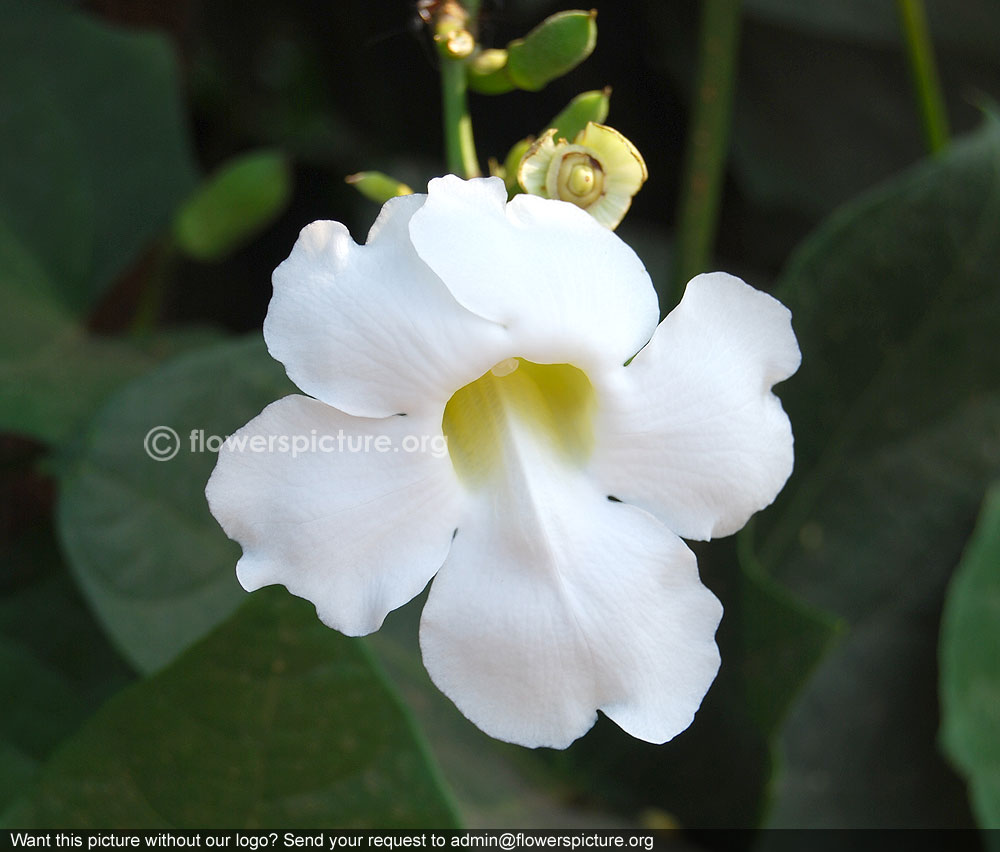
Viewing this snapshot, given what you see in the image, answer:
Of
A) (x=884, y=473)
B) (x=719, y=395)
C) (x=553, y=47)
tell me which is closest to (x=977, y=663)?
(x=884, y=473)

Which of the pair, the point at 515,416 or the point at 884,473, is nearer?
the point at 515,416

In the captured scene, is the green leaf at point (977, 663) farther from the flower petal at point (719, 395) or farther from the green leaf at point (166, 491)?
the green leaf at point (166, 491)

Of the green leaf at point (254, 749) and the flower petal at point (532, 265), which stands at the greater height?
the flower petal at point (532, 265)

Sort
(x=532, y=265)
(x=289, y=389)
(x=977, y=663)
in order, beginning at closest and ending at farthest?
(x=532, y=265)
(x=289, y=389)
(x=977, y=663)

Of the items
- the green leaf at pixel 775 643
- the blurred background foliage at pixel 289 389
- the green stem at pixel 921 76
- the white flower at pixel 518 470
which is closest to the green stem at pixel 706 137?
the blurred background foliage at pixel 289 389

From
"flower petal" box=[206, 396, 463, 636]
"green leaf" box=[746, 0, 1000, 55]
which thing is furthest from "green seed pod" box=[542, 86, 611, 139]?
"green leaf" box=[746, 0, 1000, 55]

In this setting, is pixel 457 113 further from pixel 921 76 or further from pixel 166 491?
pixel 921 76

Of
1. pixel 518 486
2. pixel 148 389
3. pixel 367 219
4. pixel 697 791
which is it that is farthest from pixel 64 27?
pixel 697 791
